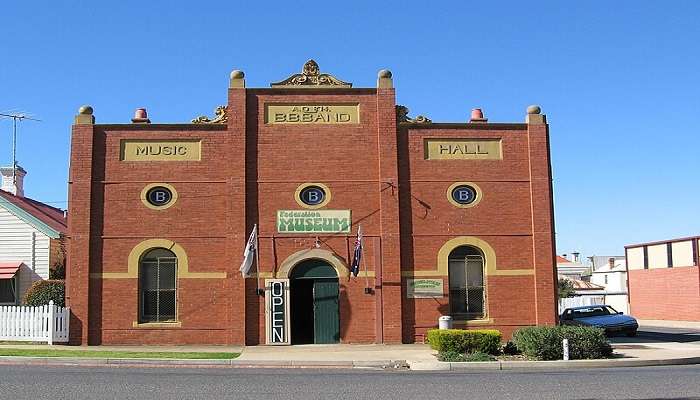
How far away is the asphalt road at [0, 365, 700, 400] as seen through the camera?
40.4 feet

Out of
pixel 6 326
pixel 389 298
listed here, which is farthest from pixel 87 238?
pixel 389 298

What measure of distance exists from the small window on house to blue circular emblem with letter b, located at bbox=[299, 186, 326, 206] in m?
11.8

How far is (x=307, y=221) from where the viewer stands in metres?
22.7

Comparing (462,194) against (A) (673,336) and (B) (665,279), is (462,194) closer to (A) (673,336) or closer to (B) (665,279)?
(A) (673,336)

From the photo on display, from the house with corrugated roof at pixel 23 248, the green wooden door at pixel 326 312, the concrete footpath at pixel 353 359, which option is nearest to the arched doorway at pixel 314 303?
the green wooden door at pixel 326 312

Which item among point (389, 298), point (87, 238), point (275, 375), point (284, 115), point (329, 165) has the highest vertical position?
point (284, 115)

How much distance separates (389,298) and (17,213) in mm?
14573

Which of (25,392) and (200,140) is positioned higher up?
(200,140)

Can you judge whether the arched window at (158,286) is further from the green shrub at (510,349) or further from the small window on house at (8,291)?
the green shrub at (510,349)

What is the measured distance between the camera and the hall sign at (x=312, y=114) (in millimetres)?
23094

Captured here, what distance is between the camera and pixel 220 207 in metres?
22.7

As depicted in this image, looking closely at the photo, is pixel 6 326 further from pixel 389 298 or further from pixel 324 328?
pixel 389 298

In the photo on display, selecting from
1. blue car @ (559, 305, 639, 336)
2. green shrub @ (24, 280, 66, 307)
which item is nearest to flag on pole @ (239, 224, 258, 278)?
green shrub @ (24, 280, 66, 307)

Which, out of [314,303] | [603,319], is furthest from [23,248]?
[603,319]
